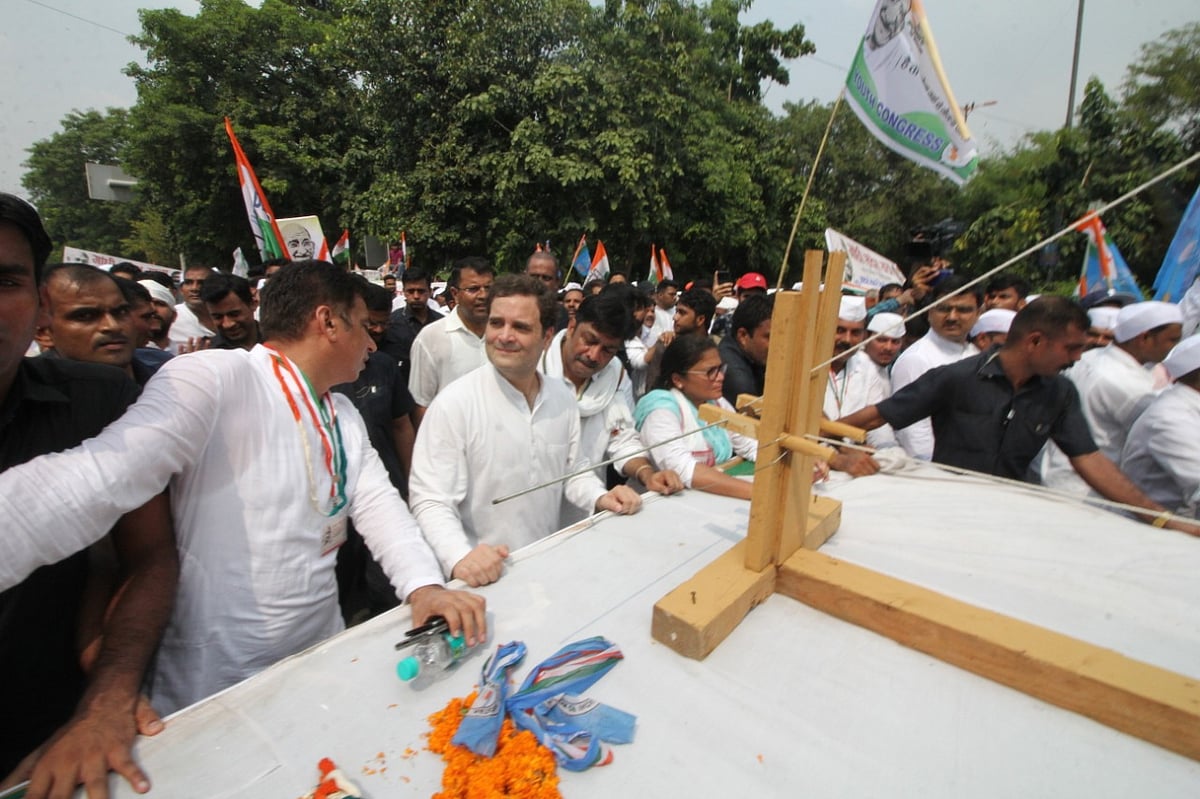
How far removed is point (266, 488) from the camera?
129cm

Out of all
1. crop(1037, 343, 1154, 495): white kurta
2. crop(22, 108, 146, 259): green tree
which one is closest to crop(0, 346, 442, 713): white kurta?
crop(1037, 343, 1154, 495): white kurta

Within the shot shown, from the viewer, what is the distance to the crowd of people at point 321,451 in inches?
39.0

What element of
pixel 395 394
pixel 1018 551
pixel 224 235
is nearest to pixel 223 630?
pixel 395 394

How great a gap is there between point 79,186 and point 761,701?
172ft

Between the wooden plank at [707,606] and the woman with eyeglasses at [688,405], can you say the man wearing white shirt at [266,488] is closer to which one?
the wooden plank at [707,606]

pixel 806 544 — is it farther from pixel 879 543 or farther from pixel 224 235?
pixel 224 235

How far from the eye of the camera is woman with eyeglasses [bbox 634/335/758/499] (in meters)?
2.40

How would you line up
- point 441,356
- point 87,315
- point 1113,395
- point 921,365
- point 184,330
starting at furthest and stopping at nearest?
point 184,330 < point 921,365 < point 441,356 < point 1113,395 < point 87,315

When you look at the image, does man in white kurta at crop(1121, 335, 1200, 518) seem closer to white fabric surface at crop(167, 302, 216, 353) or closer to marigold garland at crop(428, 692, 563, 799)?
marigold garland at crop(428, 692, 563, 799)

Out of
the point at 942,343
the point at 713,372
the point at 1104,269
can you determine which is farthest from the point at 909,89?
the point at 1104,269

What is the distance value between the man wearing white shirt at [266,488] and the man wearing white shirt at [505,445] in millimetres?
232

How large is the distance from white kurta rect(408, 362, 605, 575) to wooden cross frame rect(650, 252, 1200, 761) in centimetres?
73

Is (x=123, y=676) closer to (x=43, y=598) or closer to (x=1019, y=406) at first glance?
(x=43, y=598)

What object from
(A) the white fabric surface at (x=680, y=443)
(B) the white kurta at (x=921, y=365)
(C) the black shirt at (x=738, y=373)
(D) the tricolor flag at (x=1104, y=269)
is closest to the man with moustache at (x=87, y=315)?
(A) the white fabric surface at (x=680, y=443)
